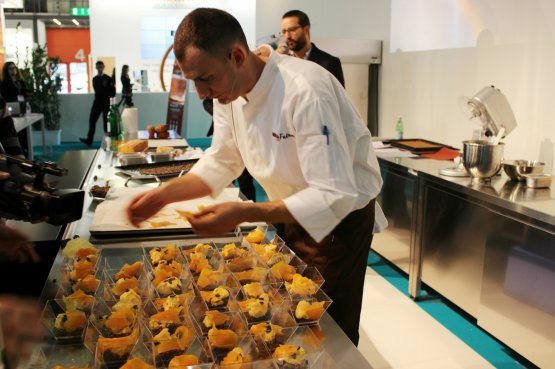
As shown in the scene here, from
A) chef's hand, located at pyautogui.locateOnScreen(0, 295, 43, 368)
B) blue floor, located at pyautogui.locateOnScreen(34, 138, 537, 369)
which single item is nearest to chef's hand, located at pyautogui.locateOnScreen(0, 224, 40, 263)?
chef's hand, located at pyautogui.locateOnScreen(0, 295, 43, 368)

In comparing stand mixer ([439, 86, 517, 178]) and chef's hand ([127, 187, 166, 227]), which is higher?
stand mixer ([439, 86, 517, 178])

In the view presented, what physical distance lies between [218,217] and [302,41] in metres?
3.00

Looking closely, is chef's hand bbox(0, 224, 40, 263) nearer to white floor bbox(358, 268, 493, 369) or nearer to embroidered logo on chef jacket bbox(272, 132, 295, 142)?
embroidered logo on chef jacket bbox(272, 132, 295, 142)

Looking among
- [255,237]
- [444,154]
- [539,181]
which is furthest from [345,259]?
[444,154]

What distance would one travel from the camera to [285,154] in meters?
1.55

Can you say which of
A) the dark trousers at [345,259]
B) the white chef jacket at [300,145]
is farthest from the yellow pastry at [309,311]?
the dark trousers at [345,259]

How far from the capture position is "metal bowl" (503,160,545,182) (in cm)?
298

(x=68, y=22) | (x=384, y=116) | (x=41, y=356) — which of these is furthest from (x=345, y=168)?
(x=68, y=22)

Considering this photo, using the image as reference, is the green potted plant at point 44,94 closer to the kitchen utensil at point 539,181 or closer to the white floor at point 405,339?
the white floor at point 405,339

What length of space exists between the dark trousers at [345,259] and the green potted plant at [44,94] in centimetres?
901

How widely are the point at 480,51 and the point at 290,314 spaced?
124 inches

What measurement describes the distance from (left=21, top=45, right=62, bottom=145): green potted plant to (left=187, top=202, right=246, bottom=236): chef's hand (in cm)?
934

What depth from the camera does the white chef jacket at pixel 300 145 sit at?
4.40 feet

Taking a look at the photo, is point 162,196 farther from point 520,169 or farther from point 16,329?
point 520,169
